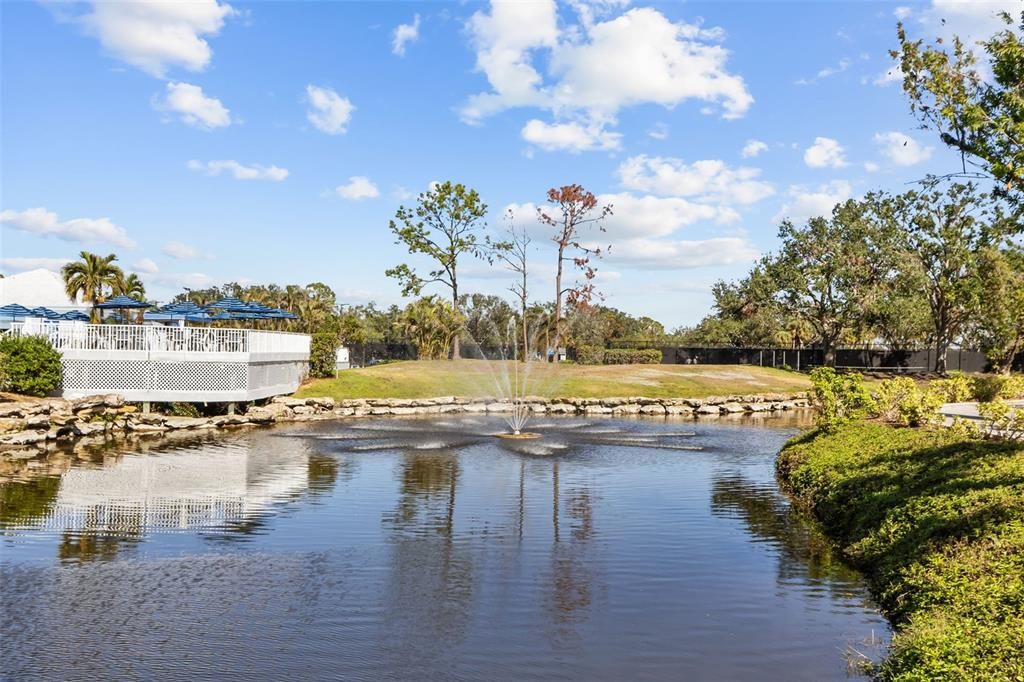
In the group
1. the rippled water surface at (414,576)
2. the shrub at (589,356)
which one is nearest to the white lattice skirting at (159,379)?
the rippled water surface at (414,576)

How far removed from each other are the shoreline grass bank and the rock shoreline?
857 inches

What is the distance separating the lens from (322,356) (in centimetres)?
4278

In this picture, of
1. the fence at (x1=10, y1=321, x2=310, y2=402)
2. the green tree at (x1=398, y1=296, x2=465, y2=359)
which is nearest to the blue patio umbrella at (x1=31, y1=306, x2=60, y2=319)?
the fence at (x1=10, y1=321, x2=310, y2=402)

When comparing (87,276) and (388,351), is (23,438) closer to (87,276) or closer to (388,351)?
(87,276)

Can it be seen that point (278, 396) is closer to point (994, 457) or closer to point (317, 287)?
point (994, 457)

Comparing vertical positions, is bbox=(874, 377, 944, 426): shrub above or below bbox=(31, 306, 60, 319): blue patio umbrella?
below

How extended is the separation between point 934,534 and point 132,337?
98.4 ft

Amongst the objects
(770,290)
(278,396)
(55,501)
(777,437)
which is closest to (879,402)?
(777,437)

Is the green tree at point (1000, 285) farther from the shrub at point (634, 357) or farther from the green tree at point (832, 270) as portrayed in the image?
the shrub at point (634, 357)

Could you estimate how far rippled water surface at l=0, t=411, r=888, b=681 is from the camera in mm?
8672

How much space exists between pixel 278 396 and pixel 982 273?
4845 centimetres

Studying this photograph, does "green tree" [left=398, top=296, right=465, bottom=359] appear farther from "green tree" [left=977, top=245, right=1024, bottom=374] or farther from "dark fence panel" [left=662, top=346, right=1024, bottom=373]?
"green tree" [left=977, top=245, right=1024, bottom=374]

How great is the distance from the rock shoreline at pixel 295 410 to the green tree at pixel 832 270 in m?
18.0

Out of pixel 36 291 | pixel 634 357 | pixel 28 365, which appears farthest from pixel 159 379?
pixel 634 357
